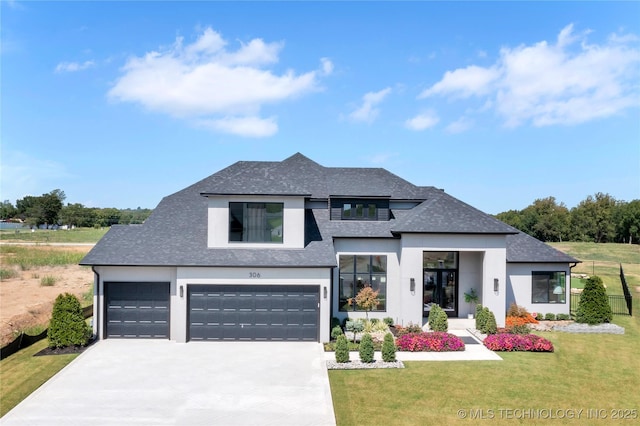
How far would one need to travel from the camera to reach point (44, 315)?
2277cm

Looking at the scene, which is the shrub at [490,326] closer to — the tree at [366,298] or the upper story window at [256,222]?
the tree at [366,298]

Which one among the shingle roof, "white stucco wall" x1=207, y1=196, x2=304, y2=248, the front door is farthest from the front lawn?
"white stucco wall" x1=207, y1=196, x2=304, y2=248

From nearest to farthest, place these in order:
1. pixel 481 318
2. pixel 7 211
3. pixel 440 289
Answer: pixel 481 318 → pixel 440 289 → pixel 7 211

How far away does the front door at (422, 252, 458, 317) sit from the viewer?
2148cm

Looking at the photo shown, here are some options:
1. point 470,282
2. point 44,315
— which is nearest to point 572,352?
point 470,282

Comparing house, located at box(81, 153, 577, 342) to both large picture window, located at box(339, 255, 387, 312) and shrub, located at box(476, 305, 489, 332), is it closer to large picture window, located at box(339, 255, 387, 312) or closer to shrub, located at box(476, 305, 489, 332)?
large picture window, located at box(339, 255, 387, 312)

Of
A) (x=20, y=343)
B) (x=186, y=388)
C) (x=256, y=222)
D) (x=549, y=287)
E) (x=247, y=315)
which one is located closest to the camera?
(x=186, y=388)

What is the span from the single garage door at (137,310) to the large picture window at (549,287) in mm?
19726

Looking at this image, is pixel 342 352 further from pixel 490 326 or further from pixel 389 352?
pixel 490 326

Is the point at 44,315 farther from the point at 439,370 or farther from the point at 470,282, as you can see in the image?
the point at 470,282

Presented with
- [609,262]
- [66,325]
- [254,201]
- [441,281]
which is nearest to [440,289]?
[441,281]

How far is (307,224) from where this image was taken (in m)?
→ 21.7

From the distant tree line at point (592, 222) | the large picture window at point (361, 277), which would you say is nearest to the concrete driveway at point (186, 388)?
the large picture window at point (361, 277)

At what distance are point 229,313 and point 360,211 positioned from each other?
9076 mm
